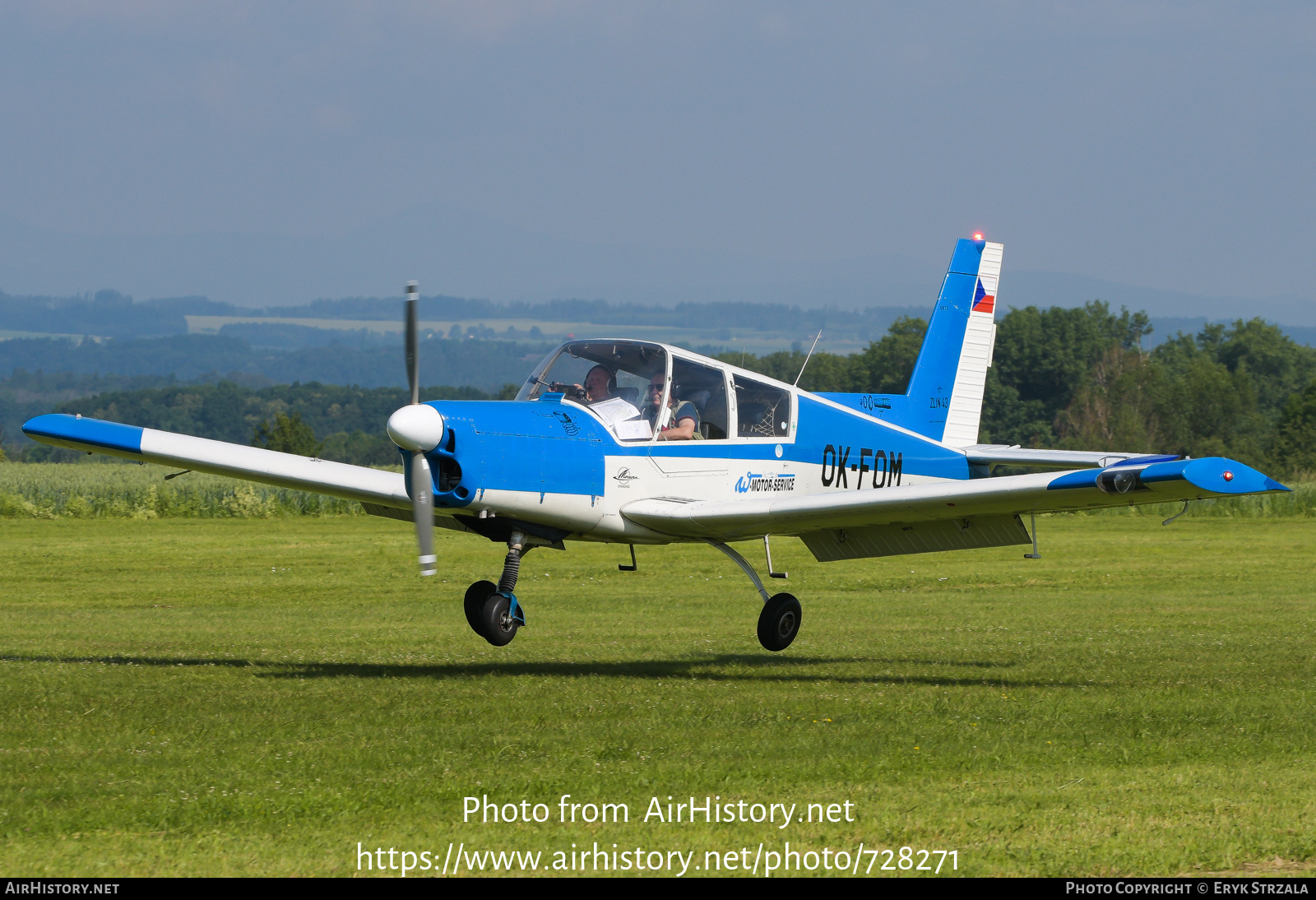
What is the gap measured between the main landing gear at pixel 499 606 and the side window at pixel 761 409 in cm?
275

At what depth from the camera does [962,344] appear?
18469mm

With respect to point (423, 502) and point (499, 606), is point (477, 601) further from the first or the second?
point (423, 502)

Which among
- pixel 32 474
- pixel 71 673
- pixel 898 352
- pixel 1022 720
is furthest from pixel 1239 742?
pixel 898 352

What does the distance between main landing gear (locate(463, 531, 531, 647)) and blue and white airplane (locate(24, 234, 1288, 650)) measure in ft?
0.07

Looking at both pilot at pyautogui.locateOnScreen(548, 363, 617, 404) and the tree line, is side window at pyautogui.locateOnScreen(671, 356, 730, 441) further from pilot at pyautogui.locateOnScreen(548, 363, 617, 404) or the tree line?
the tree line

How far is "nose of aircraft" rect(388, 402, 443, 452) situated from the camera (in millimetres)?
11734

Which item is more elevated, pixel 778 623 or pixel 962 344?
pixel 962 344

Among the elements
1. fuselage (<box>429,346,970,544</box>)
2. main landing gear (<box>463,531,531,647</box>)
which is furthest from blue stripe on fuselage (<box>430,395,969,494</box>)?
main landing gear (<box>463,531,531,647</box>)

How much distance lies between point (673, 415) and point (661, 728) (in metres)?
3.94

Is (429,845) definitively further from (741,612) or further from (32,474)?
(32,474)

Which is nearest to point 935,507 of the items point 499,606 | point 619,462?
point 619,462

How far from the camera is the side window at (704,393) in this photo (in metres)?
14.0

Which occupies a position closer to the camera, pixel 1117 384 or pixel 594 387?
pixel 594 387

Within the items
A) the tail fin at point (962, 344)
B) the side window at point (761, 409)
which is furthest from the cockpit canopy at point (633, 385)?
the tail fin at point (962, 344)
